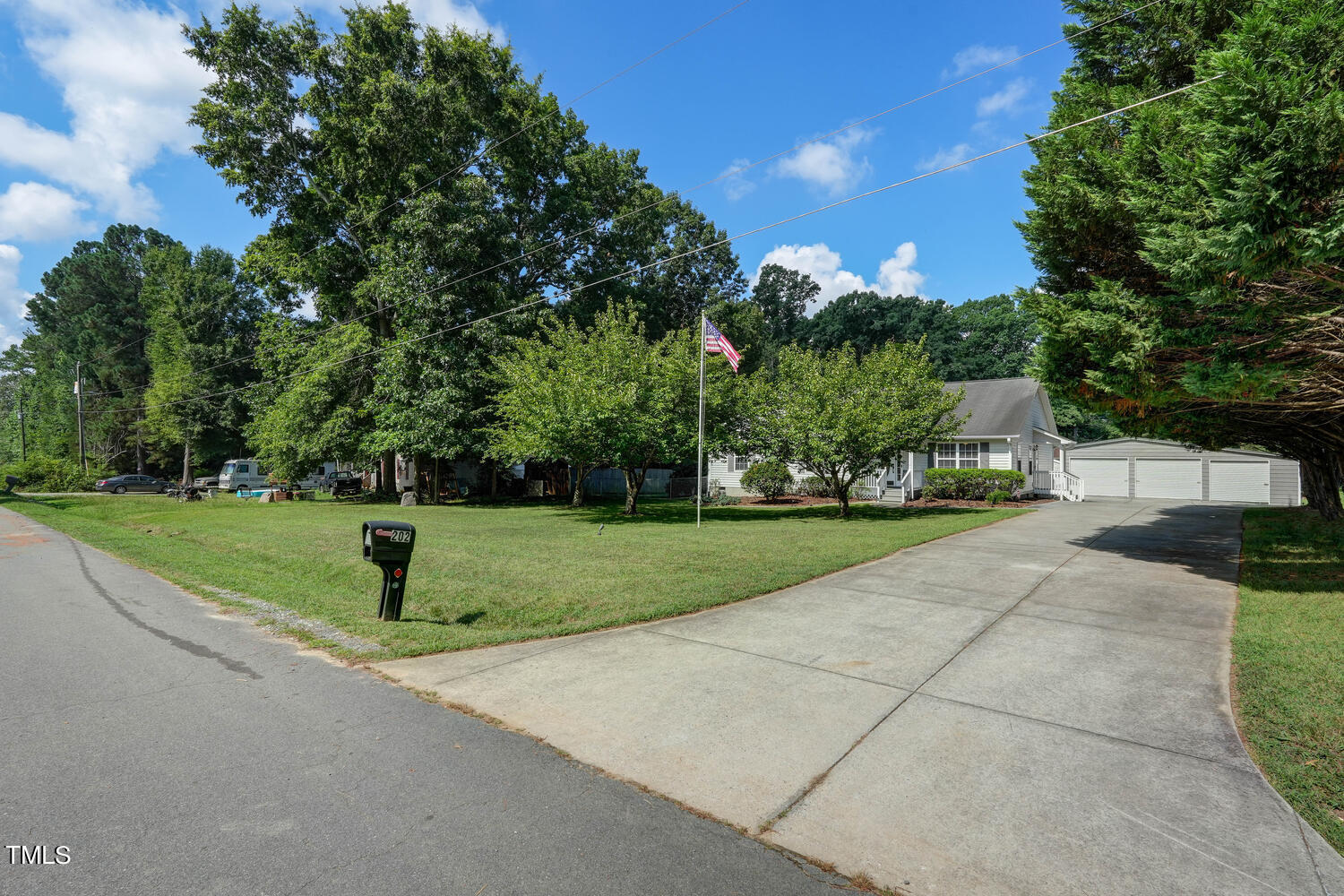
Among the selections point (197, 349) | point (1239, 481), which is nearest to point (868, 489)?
point (1239, 481)

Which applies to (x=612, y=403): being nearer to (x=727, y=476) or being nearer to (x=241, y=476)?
(x=727, y=476)

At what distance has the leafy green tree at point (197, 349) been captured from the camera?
43125 millimetres

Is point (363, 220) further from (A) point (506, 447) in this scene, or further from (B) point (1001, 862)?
(B) point (1001, 862)

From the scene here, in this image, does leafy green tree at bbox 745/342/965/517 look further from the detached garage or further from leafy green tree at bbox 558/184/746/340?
the detached garage

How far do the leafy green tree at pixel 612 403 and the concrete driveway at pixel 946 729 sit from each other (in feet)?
35.9

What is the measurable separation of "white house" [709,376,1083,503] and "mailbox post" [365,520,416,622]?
16925 mm

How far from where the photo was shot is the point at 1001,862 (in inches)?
111

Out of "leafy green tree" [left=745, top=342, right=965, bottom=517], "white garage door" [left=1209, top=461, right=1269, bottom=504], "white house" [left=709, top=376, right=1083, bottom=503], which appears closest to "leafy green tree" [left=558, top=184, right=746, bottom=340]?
"leafy green tree" [left=745, top=342, right=965, bottom=517]

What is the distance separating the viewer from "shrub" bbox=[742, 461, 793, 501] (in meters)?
26.0

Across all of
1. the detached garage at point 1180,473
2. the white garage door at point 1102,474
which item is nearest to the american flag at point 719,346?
the white garage door at point 1102,474

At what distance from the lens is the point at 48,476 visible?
3797 centimetres

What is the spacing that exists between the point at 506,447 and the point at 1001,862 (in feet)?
60.4

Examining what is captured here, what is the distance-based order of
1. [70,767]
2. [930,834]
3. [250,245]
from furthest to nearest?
1. [250,245]
2. [70,767]
3. [930,834]

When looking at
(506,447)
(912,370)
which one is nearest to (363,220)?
(506,447)
